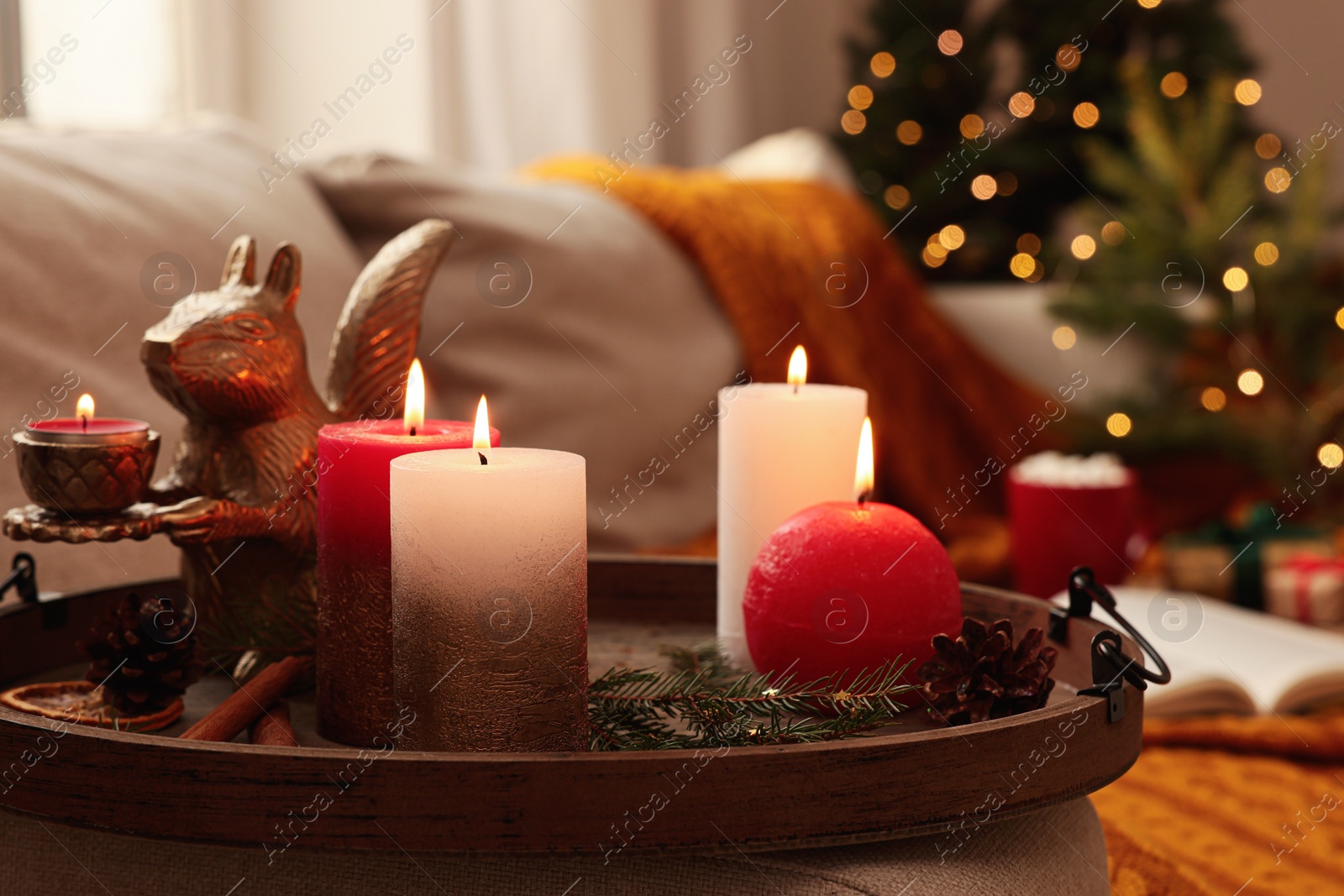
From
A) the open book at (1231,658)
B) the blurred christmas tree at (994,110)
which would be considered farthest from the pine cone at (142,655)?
the blurred christmas tree at (994,110)

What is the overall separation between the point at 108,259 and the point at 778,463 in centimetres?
76

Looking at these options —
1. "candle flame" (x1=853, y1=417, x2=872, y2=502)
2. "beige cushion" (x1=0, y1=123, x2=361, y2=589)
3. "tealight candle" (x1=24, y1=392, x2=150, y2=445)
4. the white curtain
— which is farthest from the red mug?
the white curtain

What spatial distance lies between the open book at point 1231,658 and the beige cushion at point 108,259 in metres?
0.87

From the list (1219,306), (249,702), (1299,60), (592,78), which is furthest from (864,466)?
(1299,60)

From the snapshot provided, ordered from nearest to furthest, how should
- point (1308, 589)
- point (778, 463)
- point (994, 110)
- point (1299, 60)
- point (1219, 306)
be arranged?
point (778, 463), point (1308, 589), point (1219, 306), point (994, 110), point (1299, 60)

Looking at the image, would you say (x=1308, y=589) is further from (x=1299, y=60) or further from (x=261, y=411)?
(x=1299, y=60)

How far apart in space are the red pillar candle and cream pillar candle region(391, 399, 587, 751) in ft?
0.17

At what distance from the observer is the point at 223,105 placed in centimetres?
237

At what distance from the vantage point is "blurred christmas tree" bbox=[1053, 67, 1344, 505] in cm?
192

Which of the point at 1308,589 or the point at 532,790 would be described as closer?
the point at 532,790

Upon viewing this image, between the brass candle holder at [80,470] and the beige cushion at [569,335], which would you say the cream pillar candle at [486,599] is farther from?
the beige cushion at [569,335]

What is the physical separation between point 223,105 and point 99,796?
2.21 metres

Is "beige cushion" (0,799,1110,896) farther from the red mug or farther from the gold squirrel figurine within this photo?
the red mug

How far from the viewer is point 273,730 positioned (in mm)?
506
